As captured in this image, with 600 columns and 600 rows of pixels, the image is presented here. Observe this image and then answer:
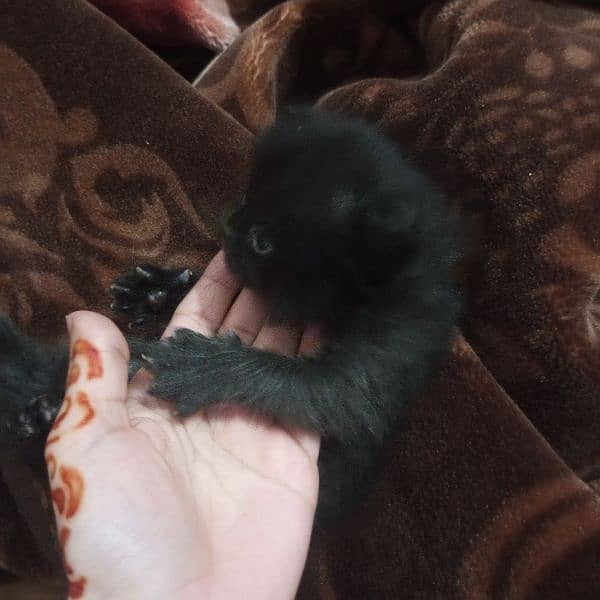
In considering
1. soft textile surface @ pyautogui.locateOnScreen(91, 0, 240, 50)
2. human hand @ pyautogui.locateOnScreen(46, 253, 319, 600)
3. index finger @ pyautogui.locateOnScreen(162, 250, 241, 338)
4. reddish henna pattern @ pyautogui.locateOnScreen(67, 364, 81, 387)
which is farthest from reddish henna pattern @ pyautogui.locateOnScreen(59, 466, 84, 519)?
soft textile surface @ pyautogui.locateOnScreen(91, 0, 240, 50)

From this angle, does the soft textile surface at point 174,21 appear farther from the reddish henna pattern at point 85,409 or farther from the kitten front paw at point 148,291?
the reddish henna pattern at point 85,409

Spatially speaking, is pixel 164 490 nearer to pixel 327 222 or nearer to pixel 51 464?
pixel 51 464

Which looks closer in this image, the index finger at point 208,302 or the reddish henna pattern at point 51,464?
the reddish henna pattern at point 51,464

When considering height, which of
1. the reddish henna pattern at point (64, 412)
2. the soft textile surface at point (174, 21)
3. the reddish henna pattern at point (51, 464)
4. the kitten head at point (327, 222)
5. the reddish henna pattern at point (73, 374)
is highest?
the kitten head at point (327, 222)

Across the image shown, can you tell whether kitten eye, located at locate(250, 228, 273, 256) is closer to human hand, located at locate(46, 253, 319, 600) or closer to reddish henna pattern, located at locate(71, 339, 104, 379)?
human hand, located at locate(46, 253, 319, 600)

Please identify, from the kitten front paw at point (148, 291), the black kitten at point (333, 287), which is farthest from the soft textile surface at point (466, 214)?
the black kitten at point (333, 287)

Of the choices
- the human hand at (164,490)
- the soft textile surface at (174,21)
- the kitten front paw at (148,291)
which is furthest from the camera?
the soft textile surface at (174,21)

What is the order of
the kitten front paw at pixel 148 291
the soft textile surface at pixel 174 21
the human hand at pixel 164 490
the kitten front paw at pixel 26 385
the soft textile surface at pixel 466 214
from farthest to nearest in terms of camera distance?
the soft textile surface at pixel 174 21 < the kitten front paw at pixel 148 291 < the soft textile surface at pixel 466 214 < the kitten front paw at pixel 26 385 < the human hand at pixel 164 490

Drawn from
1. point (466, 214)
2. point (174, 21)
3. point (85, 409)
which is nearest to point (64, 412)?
point (85, 409)
